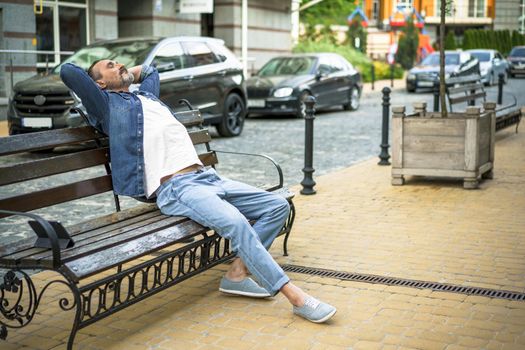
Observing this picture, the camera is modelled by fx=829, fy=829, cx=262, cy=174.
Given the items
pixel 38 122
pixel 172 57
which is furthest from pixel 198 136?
pixel 172 57

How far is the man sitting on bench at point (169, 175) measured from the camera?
4.82m

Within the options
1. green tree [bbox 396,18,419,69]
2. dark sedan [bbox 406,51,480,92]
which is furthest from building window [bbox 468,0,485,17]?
dark sedan [bbox 406,51,480,92]

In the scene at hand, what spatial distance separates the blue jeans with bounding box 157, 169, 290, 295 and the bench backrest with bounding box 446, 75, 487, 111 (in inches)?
333

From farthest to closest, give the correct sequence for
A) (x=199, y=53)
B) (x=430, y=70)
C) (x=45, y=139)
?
(x=430, y=70), (x=199, y=53), (x=45, y=139)

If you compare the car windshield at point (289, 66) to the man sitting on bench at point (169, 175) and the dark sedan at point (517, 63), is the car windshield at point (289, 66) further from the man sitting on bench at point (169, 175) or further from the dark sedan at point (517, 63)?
the dark sedan at point (517, 63)

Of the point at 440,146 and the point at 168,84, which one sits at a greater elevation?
the point at 168,84

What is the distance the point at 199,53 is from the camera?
47.7 feet

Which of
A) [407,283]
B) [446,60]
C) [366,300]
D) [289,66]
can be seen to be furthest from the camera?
[446,60]

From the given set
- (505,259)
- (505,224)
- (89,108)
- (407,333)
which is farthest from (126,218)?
(505,224)

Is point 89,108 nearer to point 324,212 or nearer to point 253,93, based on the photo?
point 324,212

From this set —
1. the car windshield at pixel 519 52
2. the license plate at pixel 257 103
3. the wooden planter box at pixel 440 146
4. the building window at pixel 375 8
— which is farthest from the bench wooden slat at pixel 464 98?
the building window at pixel 375 8

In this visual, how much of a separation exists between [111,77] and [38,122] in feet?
25.6

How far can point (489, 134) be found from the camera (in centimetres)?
973

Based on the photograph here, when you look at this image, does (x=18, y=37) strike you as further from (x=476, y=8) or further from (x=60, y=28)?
(x=476, y=8)
